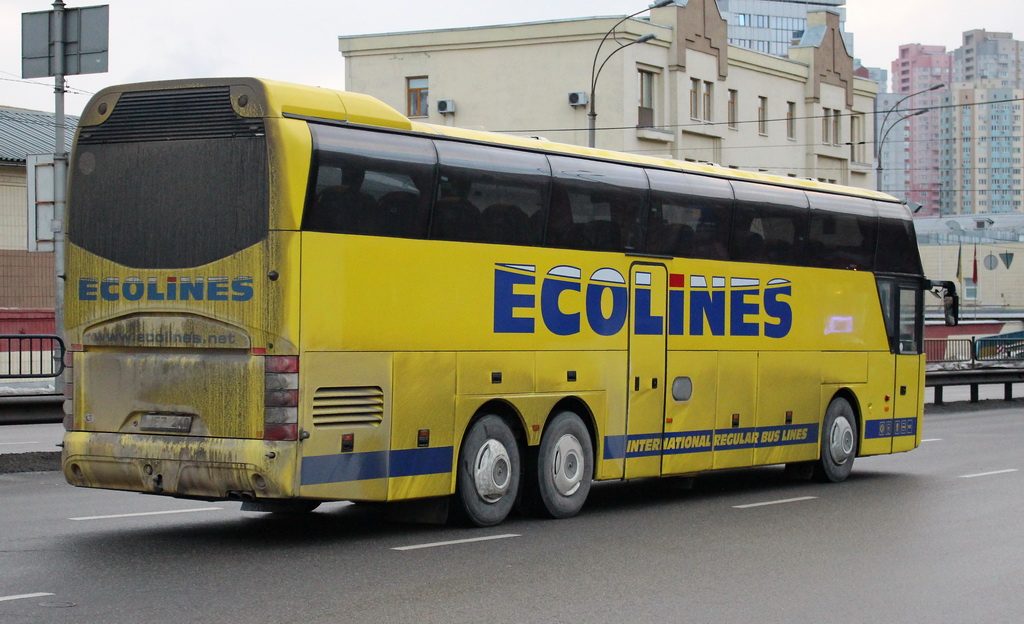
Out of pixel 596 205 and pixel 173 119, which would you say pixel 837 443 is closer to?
pixel 596 205

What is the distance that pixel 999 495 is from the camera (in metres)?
14.8

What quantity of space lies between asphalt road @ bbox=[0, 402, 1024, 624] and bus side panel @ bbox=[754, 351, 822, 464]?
64cm

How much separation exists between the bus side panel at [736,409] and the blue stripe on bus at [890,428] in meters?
2.61

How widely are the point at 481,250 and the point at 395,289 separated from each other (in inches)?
43.2

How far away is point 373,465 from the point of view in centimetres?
1085

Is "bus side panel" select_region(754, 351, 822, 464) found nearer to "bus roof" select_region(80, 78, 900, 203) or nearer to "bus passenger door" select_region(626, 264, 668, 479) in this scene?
"bus passenger door" select_region(626, 264, 668, 479)

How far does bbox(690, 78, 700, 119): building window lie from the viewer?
54.4 m

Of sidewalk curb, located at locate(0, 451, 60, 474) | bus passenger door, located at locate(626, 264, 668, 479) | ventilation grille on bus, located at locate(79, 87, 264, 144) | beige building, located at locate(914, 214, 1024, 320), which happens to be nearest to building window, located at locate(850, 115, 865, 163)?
beige building, located at locate(914, 214, 1024, 320)

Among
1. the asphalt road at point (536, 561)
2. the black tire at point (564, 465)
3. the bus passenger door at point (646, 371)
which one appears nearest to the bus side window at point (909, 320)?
the asphalt road at point (536, 561)

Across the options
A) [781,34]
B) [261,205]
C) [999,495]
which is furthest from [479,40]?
[781,34]

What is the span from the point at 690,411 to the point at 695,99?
41.6m

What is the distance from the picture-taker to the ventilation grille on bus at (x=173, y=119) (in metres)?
10.4

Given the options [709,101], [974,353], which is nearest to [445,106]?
[709,101]

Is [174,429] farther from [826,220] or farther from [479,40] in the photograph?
[479,40]
